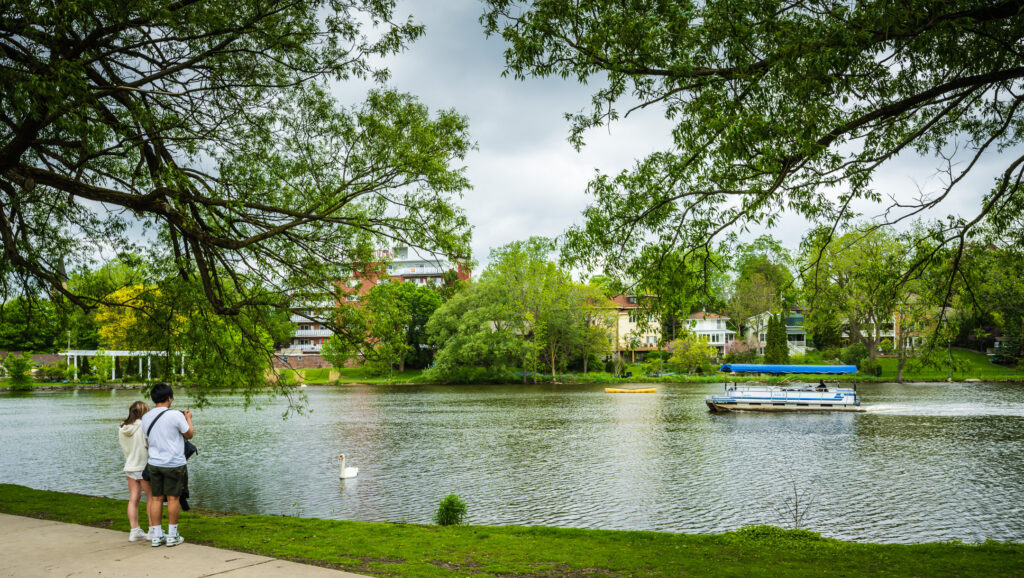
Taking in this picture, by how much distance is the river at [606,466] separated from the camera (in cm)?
1552

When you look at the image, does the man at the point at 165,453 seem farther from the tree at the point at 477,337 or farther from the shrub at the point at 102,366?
the shrub at the point at 102,366

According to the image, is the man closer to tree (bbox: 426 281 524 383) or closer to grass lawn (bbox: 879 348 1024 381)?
tree (bbox: 426 281 524 383)

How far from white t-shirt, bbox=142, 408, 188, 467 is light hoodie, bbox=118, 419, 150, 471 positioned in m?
0.23

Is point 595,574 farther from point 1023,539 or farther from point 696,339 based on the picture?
point 696,339

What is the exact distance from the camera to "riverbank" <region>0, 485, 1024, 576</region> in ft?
26.9

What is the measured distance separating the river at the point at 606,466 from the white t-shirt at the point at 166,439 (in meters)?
7.49

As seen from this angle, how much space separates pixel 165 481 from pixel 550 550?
17.0 ft

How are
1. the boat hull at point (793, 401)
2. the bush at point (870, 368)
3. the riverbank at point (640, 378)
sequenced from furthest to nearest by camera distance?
1. the bush at point (870, 368)
2. the riverbank at point (640, 378)
3. the boat hull at point (793, 401)

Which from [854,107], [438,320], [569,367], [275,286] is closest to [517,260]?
[438,320]

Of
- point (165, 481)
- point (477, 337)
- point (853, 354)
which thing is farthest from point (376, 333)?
point (853, 354)

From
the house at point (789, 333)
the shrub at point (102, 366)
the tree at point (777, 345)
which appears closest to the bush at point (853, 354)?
the tree at point (777, 345)

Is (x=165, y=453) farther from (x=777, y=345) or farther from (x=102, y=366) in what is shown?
(x=102, y=366)

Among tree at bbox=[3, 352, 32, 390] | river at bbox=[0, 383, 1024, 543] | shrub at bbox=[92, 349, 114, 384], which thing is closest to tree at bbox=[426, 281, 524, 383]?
river at bbox=[0, 383, 1024, 543]

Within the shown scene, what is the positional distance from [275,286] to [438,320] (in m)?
64.3
